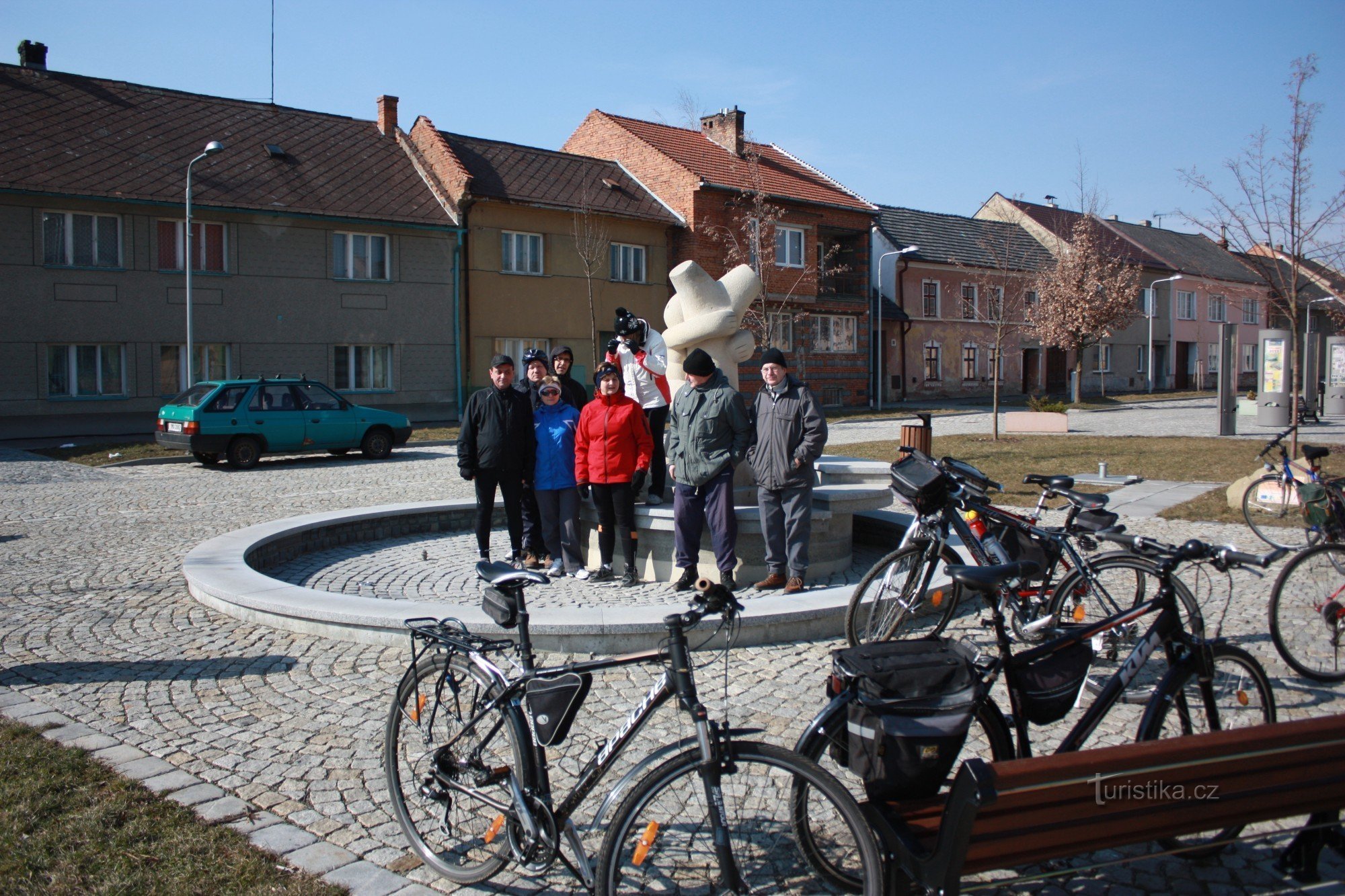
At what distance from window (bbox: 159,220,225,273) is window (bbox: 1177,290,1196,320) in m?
52.2

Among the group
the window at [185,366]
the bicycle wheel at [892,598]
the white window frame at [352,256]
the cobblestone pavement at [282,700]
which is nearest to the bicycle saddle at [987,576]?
the cobblestone pavement at [282,700]

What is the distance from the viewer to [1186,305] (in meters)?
59.4

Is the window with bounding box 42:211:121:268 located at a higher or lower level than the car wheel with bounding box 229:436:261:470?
higher

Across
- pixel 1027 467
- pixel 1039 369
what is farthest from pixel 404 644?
pixel 1039 369

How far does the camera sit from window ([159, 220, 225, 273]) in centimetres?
2528

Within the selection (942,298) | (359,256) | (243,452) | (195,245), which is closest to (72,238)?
(195,245)

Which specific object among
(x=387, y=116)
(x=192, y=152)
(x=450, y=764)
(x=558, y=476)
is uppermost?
(x=387, y=116)

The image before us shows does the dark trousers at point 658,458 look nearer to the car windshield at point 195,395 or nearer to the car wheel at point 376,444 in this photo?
the car wheel at point 376,444

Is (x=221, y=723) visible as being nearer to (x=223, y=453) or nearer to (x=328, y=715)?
(x=328, y=715)

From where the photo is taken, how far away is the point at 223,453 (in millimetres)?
18656

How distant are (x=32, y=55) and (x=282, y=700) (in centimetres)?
2908

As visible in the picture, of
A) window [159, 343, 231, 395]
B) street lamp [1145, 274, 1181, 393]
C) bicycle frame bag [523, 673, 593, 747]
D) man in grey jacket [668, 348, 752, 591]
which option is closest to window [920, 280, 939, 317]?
street lamp [1145, 274, 1181, 393]

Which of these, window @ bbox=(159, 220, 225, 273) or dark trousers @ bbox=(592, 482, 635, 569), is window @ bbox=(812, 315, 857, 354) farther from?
dark trousers @ bbox=(592, 482, 635, 569)

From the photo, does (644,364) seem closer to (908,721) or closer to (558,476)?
(558,476)
